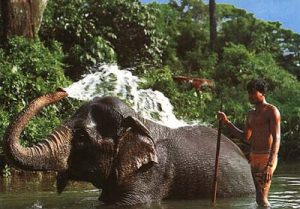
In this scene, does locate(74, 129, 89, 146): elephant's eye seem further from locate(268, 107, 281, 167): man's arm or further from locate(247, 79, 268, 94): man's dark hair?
locate(268, 107, 281, 167): man's arm

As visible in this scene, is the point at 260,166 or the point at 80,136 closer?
the point at 260,166

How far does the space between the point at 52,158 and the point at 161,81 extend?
12082 millimetres

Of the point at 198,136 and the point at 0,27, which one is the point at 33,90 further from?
the point at 198,136

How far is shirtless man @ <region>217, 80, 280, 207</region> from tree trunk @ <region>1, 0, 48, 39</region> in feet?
34.0

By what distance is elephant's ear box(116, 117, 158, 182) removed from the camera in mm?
8500

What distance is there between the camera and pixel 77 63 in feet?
64.8

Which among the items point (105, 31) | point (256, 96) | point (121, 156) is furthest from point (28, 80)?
point (256, 96)

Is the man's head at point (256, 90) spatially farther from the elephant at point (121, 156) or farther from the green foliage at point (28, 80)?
the green foliage at point (28, 80)

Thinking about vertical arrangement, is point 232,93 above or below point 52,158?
above

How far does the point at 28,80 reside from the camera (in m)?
15.4

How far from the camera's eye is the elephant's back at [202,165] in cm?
905

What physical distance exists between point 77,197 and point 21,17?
8576 millimetres

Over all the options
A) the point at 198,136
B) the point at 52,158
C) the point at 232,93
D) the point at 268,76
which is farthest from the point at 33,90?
the point at 268,76

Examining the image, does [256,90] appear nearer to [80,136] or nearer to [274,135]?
[274,135]
